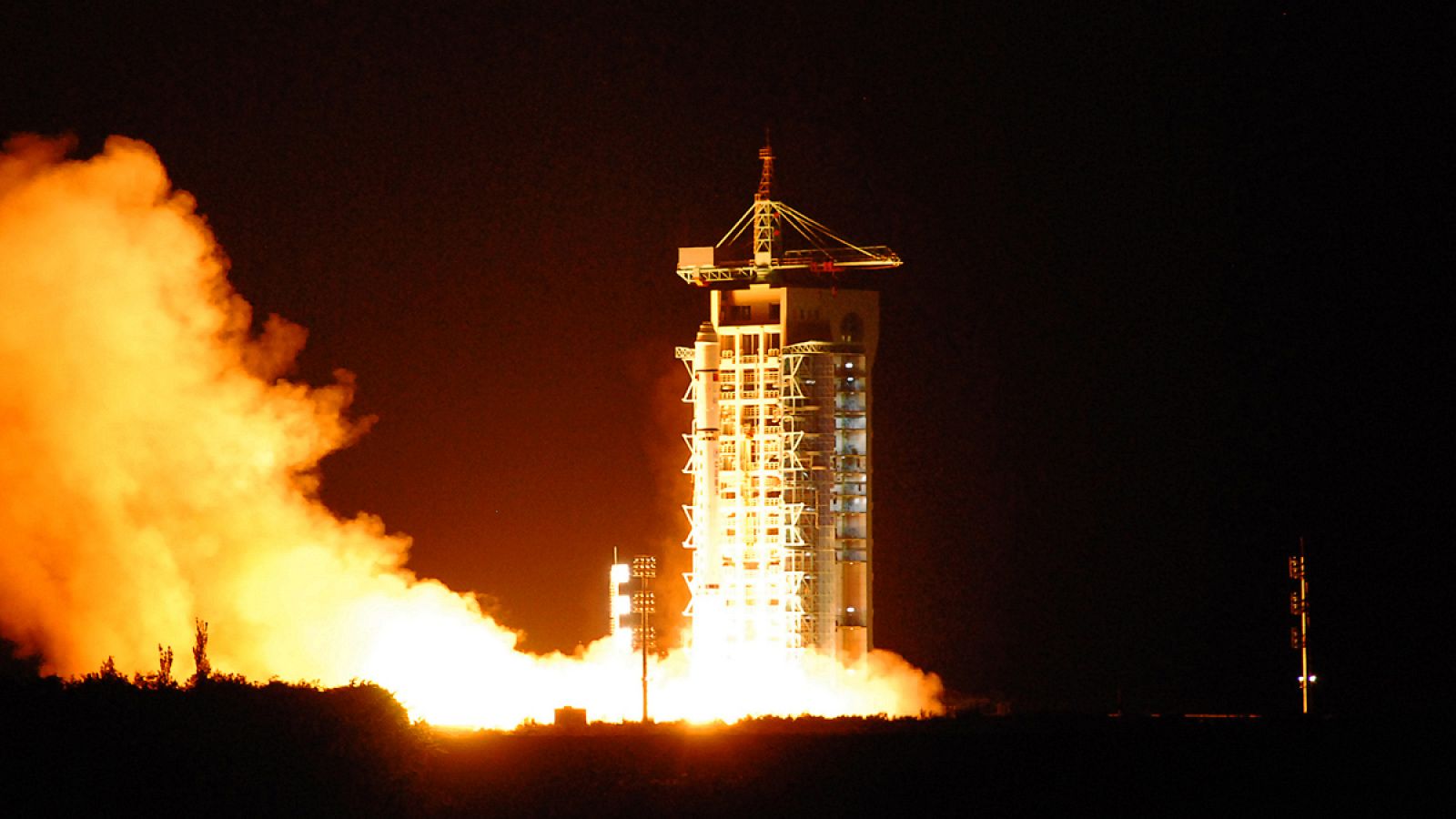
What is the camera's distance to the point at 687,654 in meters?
66.6

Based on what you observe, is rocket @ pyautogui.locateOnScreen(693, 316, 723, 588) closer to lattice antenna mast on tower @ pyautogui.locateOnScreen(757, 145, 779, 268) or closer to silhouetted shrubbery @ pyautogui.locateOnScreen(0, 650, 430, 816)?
lattice antenna mast on tower @ pyautogui.locateOnScreen(757, 145, 779, 268)

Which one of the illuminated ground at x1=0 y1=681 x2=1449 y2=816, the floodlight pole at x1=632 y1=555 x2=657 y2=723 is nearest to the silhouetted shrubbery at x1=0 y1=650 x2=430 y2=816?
the illuminated ground at x1=0 y1=681 x2=1449 y2=816

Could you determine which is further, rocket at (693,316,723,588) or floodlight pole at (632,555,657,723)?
rocket at (693,316,723,588)

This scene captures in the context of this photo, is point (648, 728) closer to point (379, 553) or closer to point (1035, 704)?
point (379, 553)

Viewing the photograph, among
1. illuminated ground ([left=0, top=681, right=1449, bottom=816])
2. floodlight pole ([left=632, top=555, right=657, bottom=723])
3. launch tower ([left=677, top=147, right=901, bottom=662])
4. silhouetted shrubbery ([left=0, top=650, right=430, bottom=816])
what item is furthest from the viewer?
launch tower ([left=677, top=147, right=901, bottom=662])

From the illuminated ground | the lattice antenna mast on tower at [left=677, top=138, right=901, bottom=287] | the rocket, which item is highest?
the lattice antenna mast on tower at [left=677, top=138, right=901, bottom=287]

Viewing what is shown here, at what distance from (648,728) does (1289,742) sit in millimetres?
15469

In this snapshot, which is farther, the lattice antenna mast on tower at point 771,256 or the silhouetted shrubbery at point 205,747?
the lattice antenna mast on tower at point 771,256

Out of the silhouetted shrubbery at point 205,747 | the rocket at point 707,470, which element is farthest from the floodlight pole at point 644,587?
the silhouetted shrubbery at point 205,747

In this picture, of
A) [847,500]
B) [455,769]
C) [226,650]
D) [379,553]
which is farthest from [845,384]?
[455,769]

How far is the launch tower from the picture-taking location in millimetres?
65062

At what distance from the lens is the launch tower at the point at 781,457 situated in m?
65.1

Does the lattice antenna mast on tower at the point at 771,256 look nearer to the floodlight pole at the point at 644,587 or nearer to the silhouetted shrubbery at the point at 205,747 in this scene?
the floodlight pole at the point at 644,587

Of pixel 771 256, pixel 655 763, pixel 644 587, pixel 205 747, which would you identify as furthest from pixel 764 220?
pixel 205 747
